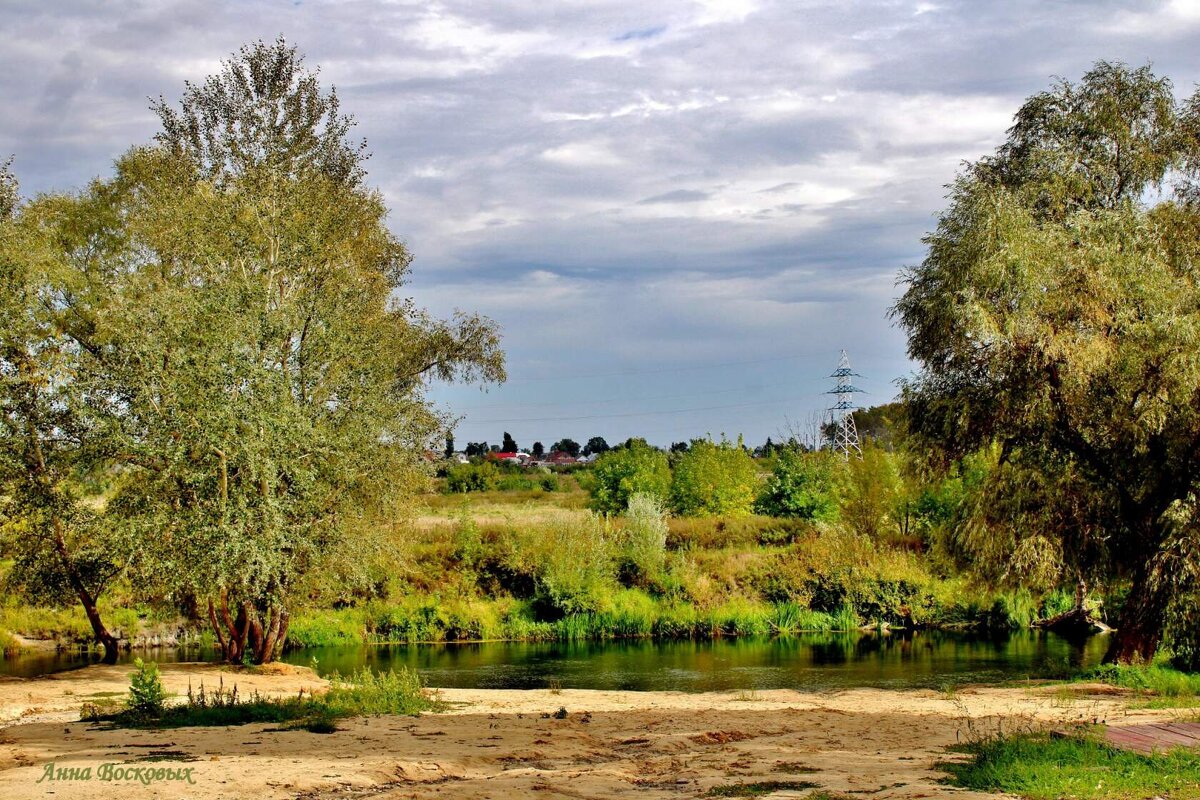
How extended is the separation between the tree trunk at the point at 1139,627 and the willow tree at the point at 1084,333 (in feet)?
0.13

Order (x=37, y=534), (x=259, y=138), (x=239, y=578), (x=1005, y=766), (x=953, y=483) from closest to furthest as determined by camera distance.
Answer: (x=1005, y=766)
(x=239, y=578)
(x=37, y=534)
(x=259, y=138)
(x=953, y=483)

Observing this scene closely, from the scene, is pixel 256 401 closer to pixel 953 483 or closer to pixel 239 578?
pixel 239 578

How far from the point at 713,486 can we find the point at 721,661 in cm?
2595

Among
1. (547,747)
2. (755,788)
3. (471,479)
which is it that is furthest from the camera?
(471,479)

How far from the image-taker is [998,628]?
39562 millimetres

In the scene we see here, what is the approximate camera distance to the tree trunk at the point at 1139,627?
21.2 meters

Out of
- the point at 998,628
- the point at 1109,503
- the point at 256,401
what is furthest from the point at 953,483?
the point at 256,401

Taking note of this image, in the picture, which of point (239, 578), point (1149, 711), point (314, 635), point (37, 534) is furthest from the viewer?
point (314, 635)

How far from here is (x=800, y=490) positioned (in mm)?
54781

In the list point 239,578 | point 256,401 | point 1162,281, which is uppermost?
point 1162,281

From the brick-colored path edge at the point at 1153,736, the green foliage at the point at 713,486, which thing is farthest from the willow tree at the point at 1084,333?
the green foliage at the point at 713,486

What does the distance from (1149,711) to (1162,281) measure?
849 cm

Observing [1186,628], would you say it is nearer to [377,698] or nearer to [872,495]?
[377,698]

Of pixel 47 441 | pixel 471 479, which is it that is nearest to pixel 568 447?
pixel 471 479
